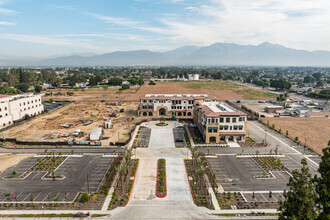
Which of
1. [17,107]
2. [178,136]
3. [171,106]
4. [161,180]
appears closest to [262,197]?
[161,180]

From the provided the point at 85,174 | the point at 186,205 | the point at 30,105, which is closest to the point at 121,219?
the point at 186,205

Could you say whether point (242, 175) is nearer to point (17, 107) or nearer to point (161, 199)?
point (161, 199)

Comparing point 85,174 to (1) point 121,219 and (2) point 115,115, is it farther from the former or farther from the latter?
(2) point 115,115

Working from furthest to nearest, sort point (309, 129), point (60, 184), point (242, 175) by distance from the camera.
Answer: point (309, 129) → point (242, 175) → point (60, 184)

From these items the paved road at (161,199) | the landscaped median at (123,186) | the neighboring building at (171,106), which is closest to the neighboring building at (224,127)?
the paved road at (161,199)

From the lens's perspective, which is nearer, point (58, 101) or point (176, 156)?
point (176, 156)

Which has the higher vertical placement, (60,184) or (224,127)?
(224,127)

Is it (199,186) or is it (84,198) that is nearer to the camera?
(84,198)
